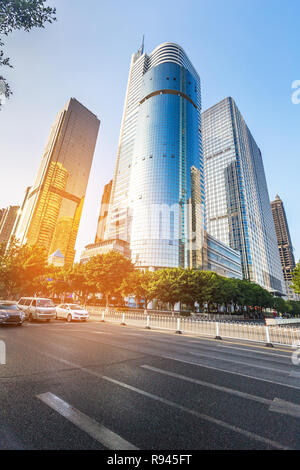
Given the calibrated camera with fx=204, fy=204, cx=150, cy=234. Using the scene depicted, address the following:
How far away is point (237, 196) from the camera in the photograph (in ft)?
451

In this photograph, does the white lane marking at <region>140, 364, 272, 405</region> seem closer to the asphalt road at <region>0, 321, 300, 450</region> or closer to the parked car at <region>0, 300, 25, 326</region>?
the asphalt road at <region>0, 321, 300, 450</region>

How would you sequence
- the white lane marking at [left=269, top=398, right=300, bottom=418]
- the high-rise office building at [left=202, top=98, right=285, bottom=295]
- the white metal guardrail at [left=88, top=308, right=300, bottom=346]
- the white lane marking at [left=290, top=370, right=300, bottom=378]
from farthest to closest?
the high-rise office building at [left=202, top=98, right=285, bottom=295]
the white metal guardrail at [left=88, top=308, right=300, bottom=346]
the white lane marking at [left=290, top=370, right=300, bottom=378]
the white lane marking at [left=269, top=398, right=300, bottom=418]

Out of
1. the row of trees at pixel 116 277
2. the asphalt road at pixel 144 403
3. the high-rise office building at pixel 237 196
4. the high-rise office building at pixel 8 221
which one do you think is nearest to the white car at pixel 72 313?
the asphalt road at pixel 144 403

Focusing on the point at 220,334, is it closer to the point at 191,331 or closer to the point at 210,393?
the point at 191,331

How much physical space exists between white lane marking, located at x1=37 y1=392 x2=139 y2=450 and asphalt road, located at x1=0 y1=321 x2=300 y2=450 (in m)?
0.01

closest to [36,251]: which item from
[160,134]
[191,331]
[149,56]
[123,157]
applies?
[191,331]

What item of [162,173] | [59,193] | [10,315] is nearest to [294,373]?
[10,315]

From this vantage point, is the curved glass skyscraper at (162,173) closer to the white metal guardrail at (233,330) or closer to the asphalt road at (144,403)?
the white metal guardrail at (233,330)

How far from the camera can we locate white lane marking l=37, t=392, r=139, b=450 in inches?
103

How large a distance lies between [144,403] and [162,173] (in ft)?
320

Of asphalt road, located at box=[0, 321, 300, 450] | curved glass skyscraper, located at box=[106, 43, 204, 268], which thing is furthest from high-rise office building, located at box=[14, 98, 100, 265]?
asphalt road, located at box=[0, 321, 300, 450]

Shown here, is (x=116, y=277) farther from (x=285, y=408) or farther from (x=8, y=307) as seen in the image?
(x=285, y=408)

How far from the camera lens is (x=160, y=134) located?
105 meters
